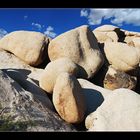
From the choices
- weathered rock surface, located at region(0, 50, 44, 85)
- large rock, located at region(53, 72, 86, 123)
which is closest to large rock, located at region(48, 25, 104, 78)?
weathered rock surface, located at region(0, 50, 44, 85)

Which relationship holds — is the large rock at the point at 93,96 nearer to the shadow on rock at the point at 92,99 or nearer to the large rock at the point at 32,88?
the shadow on rock at the point at 92,99

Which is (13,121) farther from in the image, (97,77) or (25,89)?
(97,77)

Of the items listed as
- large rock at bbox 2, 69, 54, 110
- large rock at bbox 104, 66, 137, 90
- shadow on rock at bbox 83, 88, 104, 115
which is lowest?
large rock at bbox 104, 66, 137, 90

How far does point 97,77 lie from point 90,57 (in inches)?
20.7

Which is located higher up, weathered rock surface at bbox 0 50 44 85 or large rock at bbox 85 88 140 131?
large rock at bbox 85 88 140 131

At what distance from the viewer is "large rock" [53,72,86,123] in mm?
6004

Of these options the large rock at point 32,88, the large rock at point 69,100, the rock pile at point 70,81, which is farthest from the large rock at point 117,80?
the large rock at point 69,100

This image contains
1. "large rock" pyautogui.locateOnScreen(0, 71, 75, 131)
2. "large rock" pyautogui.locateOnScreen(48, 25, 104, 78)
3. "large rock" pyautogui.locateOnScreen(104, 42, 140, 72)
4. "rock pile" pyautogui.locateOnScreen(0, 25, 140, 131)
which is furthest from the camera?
"large rock" pyautogui.locateOnScreen(104, 42, 140, 72)

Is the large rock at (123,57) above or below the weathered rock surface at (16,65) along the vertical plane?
above

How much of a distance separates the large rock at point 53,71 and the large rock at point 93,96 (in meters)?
0.41

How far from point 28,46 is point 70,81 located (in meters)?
2.66

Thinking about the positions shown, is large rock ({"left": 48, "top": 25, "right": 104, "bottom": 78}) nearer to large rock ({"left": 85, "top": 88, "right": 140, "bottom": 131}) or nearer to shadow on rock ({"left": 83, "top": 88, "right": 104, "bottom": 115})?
shadow on rock ({"left": 83, "top": 88, "right": 104, "bottom": 115})

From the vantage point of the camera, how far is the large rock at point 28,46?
333 inches

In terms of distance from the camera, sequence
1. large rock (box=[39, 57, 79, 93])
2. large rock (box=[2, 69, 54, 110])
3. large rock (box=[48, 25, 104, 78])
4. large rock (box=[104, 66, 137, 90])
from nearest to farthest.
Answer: large rock (box=[2, 69, 54, 110]) → large rock (box=[39, 57, 79, 93]) → large rock (box=[48, 25, 104, 78]) → large rock (box=[104, 66, 137, 90])
